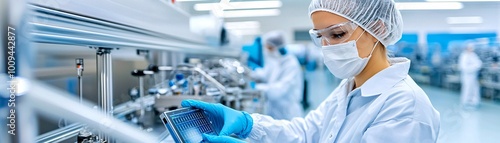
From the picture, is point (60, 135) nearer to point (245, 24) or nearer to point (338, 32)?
point (338, 32)

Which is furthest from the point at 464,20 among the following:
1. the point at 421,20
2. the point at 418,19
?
the point at 418,19

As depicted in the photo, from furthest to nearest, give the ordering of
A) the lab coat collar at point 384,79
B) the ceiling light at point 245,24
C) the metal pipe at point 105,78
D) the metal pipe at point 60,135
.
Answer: the ceiling light at point 245,24 < the metal pipe at point 60,135 < the metal pipe at point 105,78 < the lab coat collar at point 384,79

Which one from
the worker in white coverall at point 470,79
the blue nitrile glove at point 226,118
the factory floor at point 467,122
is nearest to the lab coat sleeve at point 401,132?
the blue nitrile glove at point 226,118

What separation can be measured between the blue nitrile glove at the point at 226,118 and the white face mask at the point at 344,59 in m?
0.33

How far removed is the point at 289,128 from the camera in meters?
1.20

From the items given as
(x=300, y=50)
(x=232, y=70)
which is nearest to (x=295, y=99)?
(x=232, y=70)

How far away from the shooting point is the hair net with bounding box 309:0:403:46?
0.96 meters

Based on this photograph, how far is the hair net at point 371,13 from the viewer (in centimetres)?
96

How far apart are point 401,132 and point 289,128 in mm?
458

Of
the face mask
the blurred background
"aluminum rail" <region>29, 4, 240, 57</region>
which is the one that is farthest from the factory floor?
"aluminum rail" <region>29, 4, 240, 57</region>

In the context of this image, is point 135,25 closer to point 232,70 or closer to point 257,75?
point 232,70

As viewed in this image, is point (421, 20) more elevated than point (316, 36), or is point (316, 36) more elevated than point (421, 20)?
point (421, 20)

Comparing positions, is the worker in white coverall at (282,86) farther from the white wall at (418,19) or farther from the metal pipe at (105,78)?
the white wall at (418,19)

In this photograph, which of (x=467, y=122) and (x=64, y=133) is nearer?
(x=64, y=133)
